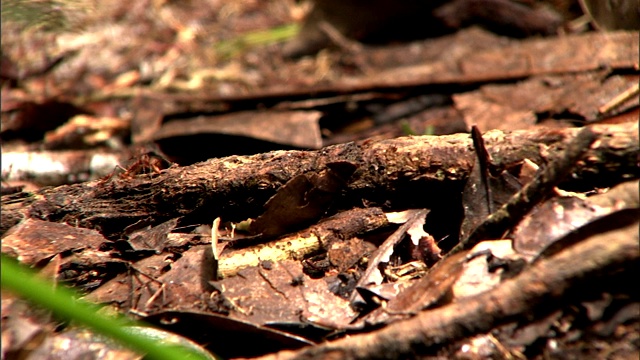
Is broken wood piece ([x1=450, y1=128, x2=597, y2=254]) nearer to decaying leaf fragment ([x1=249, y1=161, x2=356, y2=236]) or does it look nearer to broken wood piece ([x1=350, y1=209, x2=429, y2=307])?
broken wood piece ([x1=350, y1=209, x2=429, y2=307])

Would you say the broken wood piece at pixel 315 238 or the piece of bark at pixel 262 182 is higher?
the piece of bark at pixel 262 182

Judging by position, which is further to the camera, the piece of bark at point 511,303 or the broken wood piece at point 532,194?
the broken wood piece at point 532,194

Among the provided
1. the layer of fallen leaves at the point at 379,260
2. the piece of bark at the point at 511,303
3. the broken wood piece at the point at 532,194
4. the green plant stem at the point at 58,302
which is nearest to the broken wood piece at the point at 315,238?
the layer of fallen leaves at the point at 379,260

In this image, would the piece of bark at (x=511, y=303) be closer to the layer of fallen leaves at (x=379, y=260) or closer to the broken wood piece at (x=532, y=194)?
the layer of fallen leaves at (x=379, y=260)

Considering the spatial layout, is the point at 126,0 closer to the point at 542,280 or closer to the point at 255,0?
the point at 255,0

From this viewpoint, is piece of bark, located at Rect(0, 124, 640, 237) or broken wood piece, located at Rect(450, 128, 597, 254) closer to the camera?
broken wood piece, located at Rect(450, 128, 597, 254)

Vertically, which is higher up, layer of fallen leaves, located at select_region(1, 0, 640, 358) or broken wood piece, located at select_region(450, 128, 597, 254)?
broken wood piece, located at select_region(450, 128, 597, 254)

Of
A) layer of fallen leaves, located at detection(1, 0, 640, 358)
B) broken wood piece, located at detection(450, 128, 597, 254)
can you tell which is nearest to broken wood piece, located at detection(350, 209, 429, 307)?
layer of fallen leaves, located at detection(1, 0, 640, 358)
